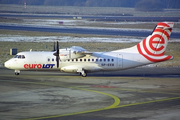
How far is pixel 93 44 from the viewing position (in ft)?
202

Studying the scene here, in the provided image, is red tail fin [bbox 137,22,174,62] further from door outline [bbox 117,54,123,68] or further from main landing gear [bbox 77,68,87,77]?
main landing gear [bbox 77,68,87,77]

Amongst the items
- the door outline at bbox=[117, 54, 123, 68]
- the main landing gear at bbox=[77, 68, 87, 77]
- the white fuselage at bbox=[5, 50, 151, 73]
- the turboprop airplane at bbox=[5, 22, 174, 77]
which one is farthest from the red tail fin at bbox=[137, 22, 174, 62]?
the main landing gear at bbox=[77, 68, 87, 77]

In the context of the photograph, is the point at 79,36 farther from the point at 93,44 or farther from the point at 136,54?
the point at 136,54

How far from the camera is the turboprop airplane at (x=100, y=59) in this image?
33750 mm

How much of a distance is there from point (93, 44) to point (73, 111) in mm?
41969

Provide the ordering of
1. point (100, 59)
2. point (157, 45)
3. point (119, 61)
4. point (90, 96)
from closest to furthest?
point (90, 96) → point (157, 45) → point (119, 61) → point (100, 59)

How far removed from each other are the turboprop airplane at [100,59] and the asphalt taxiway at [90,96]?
Answer: 3.64 feet

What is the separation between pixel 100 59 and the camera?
112 feet

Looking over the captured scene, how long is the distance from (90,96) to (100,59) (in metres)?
9.88

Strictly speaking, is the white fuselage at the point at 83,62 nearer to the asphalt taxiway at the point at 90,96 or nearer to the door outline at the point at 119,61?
the door outline at the point at 119,61

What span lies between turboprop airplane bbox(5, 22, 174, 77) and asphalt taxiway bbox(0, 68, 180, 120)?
1109 mm

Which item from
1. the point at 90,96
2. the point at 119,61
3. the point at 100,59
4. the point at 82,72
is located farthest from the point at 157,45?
the point at 90,96

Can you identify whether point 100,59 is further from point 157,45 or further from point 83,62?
point 157,45

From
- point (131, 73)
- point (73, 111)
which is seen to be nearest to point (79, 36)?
point (131, 73)
